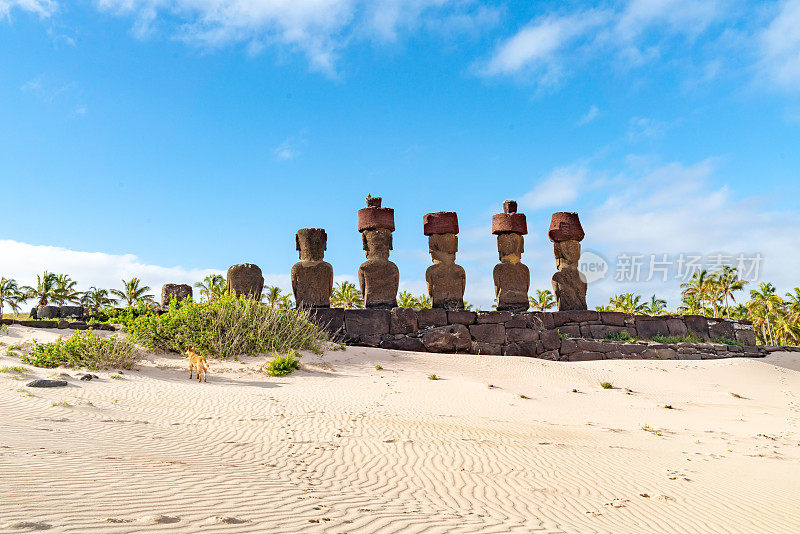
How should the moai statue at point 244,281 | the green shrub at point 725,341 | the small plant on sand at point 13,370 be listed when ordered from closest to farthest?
the small plant on sand at point 13,370, the moai statue at point 244,281, the green shrub at point 725,341

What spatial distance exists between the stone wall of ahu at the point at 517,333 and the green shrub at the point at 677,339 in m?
0.19

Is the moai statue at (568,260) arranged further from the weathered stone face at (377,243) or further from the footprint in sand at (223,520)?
the footprint in sand at (223,520)

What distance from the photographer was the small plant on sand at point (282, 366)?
12055mm

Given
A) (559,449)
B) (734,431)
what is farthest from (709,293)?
(559,449)

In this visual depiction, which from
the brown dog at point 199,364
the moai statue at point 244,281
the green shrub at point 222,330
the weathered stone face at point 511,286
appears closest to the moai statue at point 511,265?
the weathered stone face at point 511,286

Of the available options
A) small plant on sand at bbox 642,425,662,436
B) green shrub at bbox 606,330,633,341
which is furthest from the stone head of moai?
small plant on sand at bbox 642,425,662,436

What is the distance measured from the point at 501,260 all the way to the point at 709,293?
45.2 meters

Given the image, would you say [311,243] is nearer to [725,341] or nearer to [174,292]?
[174,292]

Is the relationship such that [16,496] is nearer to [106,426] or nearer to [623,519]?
[106,426]

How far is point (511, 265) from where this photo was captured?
1816 centimetres

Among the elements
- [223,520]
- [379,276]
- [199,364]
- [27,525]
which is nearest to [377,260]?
[379,276]

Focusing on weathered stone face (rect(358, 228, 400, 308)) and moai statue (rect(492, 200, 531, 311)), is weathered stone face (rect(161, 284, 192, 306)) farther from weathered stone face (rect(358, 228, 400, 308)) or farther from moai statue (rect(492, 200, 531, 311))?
moai statue (rect(492, 200, 531, 311))

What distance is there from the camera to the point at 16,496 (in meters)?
3.07

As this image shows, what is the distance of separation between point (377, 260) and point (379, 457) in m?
11.8
